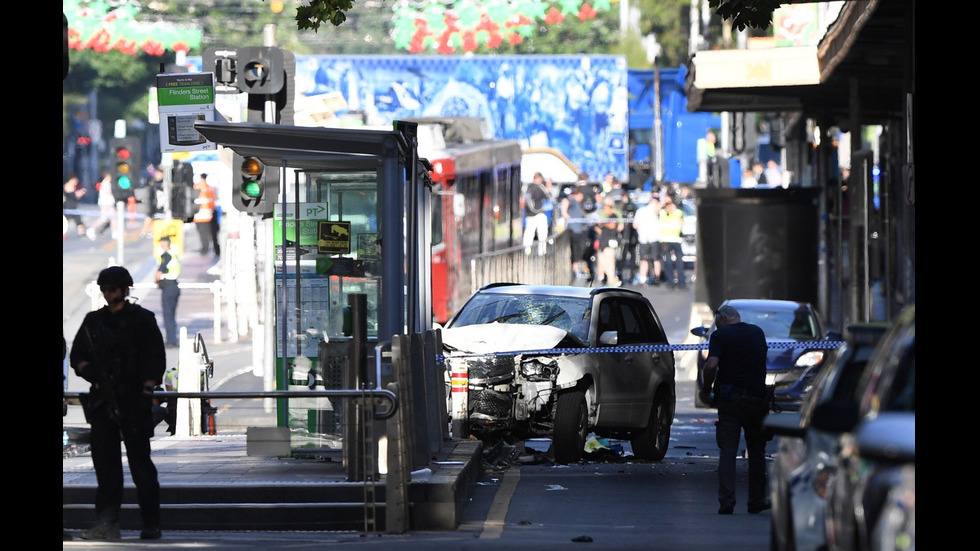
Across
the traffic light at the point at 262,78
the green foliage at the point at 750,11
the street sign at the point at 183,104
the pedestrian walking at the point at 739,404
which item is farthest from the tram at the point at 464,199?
the green foliage at the point at 750,11

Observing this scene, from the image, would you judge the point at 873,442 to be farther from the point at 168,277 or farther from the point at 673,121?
the point at 673,121

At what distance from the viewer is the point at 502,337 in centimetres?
1636

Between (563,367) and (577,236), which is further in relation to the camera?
(577,236)

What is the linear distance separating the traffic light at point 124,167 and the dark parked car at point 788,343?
31.7 ft

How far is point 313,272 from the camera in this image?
14180 millimetres

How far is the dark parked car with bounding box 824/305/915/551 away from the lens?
5.57 meters

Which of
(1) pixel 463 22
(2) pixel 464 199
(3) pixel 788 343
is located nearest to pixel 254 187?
(3) pixel 788 343

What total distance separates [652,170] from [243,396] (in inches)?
2211

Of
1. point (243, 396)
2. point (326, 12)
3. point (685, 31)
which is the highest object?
point (685, 31)

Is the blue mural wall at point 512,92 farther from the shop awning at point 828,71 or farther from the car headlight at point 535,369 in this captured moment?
the car headlight at point 535,369

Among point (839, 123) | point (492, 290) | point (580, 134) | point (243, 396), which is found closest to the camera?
point (243, 396)

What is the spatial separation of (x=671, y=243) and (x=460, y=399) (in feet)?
73.8
